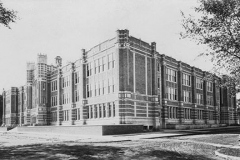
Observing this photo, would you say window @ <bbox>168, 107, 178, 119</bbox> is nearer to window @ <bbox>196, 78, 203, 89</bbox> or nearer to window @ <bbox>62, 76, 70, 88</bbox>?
window @ <bbox>196, 78, 203, 89</bbox>

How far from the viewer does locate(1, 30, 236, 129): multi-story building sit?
1461 inches

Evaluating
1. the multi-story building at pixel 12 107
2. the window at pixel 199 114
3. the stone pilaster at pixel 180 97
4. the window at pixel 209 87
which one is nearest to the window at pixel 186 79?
the stone pilaster at pixel 180 97

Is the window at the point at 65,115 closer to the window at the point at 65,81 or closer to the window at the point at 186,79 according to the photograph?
the window at the point at 65,81

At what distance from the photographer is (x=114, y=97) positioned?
37.5 metres

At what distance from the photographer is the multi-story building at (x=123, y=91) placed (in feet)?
122

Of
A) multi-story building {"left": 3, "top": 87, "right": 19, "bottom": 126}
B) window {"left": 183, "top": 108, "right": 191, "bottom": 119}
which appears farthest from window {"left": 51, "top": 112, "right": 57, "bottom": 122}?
multi-story building {"left": 3, "top": 87, "right": 19, "bottom": 126}

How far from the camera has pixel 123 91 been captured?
119ft

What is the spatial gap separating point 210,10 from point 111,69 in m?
23.2

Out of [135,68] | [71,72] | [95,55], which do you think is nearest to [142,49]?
[135,68]

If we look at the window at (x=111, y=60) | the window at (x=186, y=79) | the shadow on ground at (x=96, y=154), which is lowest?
the shadow on ground at (x=96, y=154)

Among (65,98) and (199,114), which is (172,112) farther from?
(65,98)

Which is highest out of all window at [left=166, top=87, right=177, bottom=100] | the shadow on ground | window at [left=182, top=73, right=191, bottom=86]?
window at [left=182, top=73, right=191, bottom=86]

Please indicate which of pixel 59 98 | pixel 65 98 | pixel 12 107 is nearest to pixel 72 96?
pixel 65 98

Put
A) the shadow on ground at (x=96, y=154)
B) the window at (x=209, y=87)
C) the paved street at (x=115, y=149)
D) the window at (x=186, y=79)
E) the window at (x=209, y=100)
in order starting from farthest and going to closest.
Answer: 1. the window at (x=209, y=87)
2. the window at (x=209, y=100)
3. the window at (x=186, y=79)
4. the paved street at (x=115, y=149)
5. the shadow on ground at (x=96, y=154)
